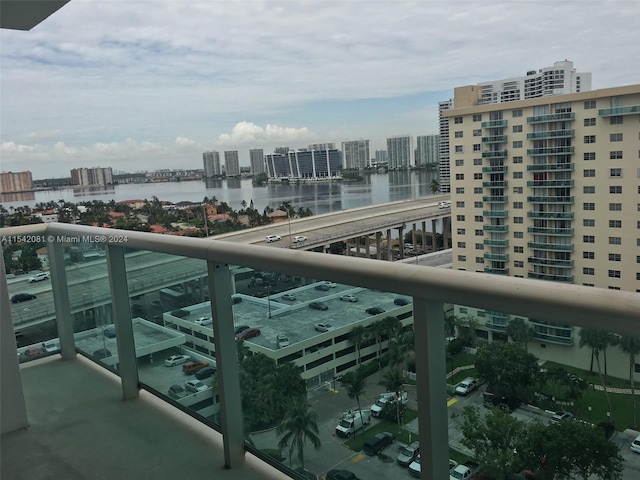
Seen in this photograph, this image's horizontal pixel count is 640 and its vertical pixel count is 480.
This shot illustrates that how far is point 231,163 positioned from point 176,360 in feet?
22.8

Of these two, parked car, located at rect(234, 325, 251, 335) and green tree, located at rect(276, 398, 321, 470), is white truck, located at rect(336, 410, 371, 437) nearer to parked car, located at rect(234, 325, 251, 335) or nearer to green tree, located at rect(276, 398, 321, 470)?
green tree, located at rect(276, 398, 321, 470)

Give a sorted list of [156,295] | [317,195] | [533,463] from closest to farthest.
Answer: [533,463], [156,295], [317,195]

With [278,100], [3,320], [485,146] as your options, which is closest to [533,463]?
[3,320]

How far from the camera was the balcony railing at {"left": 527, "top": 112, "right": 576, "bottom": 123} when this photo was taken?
182 inches

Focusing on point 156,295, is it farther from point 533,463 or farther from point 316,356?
point 533,463

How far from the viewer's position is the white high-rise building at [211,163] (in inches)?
293

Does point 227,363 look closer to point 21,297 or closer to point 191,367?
point 191,367

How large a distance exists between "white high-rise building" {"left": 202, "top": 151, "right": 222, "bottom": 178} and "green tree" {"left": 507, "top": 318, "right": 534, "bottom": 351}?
698 centimetres

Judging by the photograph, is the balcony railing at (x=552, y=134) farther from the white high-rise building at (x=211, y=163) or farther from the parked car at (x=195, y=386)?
the white high-rise building at (x=211, y=163)

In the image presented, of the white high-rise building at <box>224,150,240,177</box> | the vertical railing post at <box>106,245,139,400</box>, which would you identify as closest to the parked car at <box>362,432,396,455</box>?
the vertical railing post at <box>106,245,139,400</box>

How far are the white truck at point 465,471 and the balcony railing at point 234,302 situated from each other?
0.02 m

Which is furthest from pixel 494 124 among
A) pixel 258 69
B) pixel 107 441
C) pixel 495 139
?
pixel 258 69

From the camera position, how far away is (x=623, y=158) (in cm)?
425

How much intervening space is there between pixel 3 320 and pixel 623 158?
4.89 m
